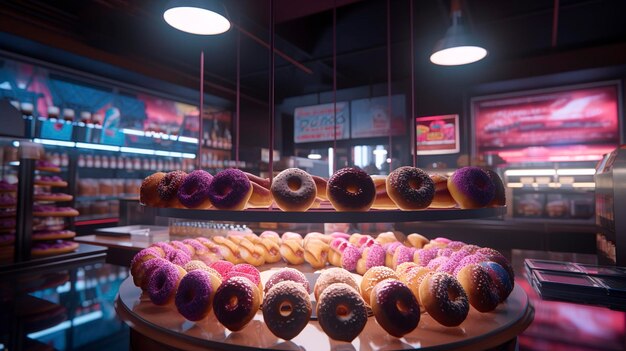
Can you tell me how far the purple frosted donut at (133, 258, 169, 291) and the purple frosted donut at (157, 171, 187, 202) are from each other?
258 mm

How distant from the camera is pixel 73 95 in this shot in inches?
214

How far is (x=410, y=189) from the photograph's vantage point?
1.23m

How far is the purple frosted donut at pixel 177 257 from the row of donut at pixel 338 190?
0.91 feet

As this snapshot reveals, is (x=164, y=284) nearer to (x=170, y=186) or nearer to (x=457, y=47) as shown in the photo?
(x=170, y=186)

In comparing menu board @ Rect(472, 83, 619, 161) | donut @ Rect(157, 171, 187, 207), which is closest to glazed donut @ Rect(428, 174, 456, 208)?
donut @ Rect(157, 171, 187, 207)

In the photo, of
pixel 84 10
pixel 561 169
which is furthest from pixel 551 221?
pixel 84 10

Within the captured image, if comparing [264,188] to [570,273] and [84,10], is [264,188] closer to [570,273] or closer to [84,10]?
[570,273]

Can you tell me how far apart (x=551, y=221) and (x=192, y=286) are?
491 cm

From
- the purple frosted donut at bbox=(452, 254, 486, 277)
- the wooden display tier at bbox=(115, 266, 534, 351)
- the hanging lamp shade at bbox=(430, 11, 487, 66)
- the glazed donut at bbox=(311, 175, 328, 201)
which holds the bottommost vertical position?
the wooden display tier at bbox=(115, 266, 534, 351)

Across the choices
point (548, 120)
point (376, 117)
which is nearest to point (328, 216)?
point (376, 117)

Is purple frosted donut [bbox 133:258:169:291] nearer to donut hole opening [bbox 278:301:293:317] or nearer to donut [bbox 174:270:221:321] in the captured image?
donut [bbox 174:270:221:321]

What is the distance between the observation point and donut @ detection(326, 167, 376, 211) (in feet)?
3.87

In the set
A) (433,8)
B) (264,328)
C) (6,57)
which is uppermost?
(433,8)

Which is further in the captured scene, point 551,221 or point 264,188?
point 551,221
